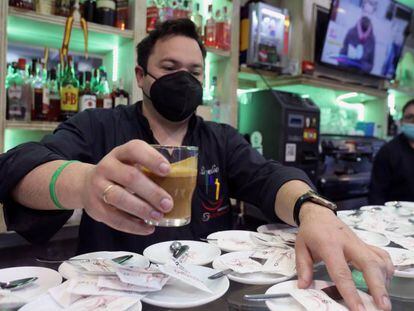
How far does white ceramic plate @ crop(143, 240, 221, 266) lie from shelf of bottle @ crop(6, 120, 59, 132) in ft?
4.16

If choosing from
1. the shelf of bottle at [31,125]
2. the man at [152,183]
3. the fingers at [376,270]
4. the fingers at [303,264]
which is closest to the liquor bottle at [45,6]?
the shelf of bottle at [31,125]

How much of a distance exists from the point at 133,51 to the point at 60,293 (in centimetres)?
176

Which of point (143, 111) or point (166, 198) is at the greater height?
point (143, 111)

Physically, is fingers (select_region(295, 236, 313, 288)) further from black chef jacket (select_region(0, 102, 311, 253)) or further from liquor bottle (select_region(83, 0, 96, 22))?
liquor bottle (select_region(83, 0, 96, 22))

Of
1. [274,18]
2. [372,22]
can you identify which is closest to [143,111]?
[274,18]

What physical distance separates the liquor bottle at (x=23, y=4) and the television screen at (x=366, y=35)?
2292 millimetres

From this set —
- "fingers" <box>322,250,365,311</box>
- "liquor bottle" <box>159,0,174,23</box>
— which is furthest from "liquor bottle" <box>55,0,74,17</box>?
"fingers" <box>322,250,365,311</box>

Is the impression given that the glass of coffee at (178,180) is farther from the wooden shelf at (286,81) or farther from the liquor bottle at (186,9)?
the wooden shelf at (286,81)

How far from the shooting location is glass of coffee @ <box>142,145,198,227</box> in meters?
0.63

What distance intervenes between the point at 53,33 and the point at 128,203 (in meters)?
1.78

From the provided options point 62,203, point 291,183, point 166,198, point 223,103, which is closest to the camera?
point 166,198

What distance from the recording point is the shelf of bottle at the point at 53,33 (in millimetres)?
1818

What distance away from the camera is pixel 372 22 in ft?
11.5

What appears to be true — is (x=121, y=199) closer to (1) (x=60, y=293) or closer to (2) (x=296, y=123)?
(1) (x=60, y=293)
